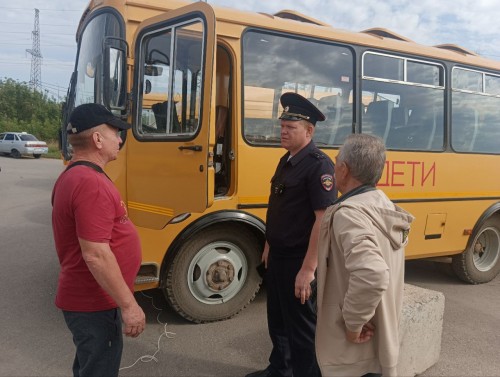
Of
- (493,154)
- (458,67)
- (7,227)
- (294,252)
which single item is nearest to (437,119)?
(458,67)

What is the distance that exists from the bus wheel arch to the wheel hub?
315cm

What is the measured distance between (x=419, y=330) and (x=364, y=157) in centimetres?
187

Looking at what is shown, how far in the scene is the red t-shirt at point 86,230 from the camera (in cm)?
184

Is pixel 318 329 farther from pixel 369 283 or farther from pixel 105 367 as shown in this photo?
pixel 105 367

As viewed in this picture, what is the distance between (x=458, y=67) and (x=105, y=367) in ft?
16.3

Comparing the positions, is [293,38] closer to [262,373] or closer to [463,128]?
[463,128]

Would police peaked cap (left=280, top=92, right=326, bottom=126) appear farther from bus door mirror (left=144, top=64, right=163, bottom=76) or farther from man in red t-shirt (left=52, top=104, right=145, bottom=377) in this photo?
bus door mirror (left=144, top=64, right=163, bottom=76)

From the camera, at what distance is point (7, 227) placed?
8156 mm

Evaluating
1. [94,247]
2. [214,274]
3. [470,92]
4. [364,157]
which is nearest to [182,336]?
[214,274]

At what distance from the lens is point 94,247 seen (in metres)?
1.84

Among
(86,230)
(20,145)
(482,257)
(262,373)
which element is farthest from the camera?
(20,145)

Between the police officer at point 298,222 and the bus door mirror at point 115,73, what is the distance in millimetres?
1457

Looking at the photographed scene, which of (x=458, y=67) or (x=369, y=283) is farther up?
(x=458, y=67)

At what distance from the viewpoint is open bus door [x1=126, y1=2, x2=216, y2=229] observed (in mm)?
3152
